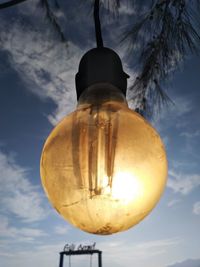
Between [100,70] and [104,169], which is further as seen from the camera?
[100,70]

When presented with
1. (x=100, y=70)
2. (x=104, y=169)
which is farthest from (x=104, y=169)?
(x=100, y=70)

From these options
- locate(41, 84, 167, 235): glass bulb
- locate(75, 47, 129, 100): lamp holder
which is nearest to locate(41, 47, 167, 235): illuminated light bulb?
locate(41, 84, 167, 235): glass bulb

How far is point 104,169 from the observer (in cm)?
69

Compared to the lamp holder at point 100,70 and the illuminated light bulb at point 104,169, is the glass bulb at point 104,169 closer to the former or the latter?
the illuminated light bulb at point 104,169

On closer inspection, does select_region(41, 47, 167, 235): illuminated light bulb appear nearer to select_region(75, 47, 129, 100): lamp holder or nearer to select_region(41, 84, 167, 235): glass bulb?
select_region(41, 84, 167, 235): glass bulb

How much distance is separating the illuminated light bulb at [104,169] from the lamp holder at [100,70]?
200 mm

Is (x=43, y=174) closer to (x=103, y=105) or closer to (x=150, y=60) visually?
(x=103, y=105)

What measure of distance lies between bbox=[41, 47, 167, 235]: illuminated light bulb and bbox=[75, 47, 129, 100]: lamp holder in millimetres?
200

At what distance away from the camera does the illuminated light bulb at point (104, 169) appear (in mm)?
688

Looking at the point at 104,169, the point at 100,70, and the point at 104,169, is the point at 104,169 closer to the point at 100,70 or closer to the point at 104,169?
the point at 104,169

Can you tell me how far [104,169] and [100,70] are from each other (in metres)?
0.39

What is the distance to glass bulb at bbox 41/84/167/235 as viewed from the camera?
688 millimetres

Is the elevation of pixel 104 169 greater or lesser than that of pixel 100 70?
lesser

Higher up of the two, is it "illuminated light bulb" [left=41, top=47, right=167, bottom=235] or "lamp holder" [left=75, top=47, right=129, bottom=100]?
"lamp holder" [left=75, top=47, right=129, bottom=100]
